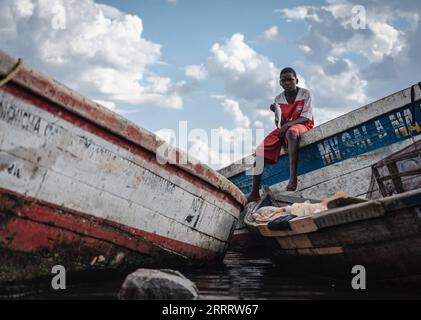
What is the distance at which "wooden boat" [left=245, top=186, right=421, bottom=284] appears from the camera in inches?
104

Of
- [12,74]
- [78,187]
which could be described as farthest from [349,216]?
[12,74]

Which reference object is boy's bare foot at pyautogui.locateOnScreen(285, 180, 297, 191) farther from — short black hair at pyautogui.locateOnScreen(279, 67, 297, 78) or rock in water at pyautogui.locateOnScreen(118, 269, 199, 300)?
rock in water at pyautogui.locateOnScreen(118, 269, 199, 300)

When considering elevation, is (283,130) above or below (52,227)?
above

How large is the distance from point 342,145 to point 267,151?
1099 millimetres

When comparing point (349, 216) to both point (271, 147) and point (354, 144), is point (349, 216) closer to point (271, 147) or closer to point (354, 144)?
point (354, 144)

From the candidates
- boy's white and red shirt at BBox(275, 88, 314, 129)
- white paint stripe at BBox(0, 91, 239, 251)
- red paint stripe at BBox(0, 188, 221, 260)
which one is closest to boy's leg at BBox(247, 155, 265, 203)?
boy's white and red shirt at BBox(275, 88, 314, 129)

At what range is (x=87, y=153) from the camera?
3031 millimetres

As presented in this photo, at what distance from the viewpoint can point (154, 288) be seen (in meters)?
2.67

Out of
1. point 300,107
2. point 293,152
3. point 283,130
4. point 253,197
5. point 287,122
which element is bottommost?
point 253,197

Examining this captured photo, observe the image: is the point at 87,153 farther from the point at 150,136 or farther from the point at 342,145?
the point at 342,145

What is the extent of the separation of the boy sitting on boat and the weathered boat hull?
2.35 m

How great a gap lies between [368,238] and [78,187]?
218 cm

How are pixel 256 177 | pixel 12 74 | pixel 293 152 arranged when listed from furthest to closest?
pixel 256 177, pixel 293 152, pixel 12 74
